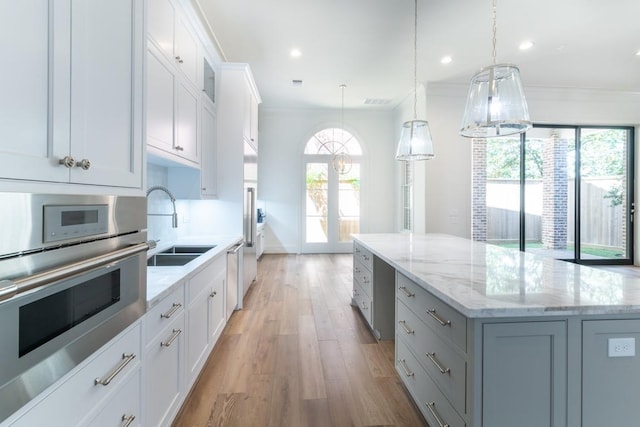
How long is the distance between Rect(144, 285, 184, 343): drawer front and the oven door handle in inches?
15.7

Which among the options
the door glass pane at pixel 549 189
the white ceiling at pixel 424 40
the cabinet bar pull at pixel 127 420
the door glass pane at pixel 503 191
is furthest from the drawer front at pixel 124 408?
the door glass pane at pixel 549 189

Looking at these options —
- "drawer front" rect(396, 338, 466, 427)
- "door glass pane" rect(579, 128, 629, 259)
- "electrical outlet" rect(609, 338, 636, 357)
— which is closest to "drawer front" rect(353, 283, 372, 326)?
"drawer front" rect(396, 338, 466, 427)

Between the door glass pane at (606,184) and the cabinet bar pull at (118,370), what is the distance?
7.29 m

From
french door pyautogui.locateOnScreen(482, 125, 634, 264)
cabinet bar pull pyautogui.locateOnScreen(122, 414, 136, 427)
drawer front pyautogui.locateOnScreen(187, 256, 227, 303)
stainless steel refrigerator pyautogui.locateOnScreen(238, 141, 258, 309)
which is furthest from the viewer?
french door pyautogui.locateOnScreen(482, 125, 634, 264)

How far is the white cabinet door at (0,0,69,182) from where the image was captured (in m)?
0.71

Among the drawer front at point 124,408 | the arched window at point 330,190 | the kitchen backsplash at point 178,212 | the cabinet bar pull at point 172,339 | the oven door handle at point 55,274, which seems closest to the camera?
the oven door handle at point 55,274

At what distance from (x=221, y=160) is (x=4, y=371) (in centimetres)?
320

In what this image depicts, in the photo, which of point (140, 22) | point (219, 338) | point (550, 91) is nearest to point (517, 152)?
point (550, 91)

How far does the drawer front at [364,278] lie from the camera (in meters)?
2.94

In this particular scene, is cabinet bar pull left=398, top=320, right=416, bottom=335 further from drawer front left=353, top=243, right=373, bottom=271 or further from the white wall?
the white wall

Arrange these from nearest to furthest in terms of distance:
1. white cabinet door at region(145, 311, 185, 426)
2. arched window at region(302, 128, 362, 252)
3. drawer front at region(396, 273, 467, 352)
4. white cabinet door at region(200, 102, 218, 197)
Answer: drawer front at region(396, 273, 467, 352) < white cabinet door at region(145, 311, 185, 426) < white cabinet door at region(200, 102, 218, 197) < arched window at region(302, 128, 362, 252)

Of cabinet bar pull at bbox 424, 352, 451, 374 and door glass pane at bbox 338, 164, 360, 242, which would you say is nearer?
cabinet bar pull at bbox 424, 352, 451, 374

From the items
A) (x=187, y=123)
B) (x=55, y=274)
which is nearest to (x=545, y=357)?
(x=55, y=274)

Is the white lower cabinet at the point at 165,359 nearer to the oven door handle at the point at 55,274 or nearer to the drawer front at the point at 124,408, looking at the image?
the drawer front at the point at 124,408
